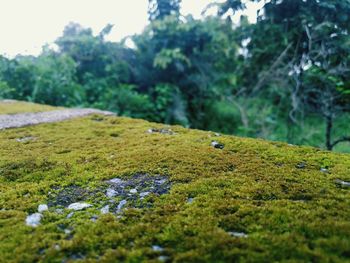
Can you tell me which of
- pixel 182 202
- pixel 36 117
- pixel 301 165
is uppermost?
pixel 36 117

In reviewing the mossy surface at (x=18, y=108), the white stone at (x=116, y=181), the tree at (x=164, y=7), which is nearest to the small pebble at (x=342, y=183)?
the white stone at (x=116, y=181)

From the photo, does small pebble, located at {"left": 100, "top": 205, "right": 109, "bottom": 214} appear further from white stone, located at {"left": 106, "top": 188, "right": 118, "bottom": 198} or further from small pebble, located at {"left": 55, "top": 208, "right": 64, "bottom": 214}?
small pebble, located at {"left": 55, "top": 208, "right": 64, "bottom": 214}

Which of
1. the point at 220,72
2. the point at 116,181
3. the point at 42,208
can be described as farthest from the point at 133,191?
the point at 220,72

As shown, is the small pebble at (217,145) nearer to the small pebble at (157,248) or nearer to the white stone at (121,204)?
the white stone at (121,204)

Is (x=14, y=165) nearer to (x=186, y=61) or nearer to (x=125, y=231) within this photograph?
(x=125, y=231)

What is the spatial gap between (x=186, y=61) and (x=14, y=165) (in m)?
8.12

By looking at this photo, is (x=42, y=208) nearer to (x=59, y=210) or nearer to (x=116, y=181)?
(x=59, y=210)

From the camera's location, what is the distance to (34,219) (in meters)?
2.37

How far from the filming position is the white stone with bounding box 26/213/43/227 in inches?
90.9

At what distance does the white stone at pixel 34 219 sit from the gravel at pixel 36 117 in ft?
10.3

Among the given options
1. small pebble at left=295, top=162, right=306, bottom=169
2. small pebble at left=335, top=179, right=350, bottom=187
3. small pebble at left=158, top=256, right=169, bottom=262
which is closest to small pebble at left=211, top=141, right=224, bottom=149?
small pebble at left=295, top=162, right=306, bottom=169

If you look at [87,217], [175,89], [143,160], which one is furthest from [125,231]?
[175,89]

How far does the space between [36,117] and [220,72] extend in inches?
289

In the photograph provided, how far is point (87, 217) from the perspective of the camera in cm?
235
